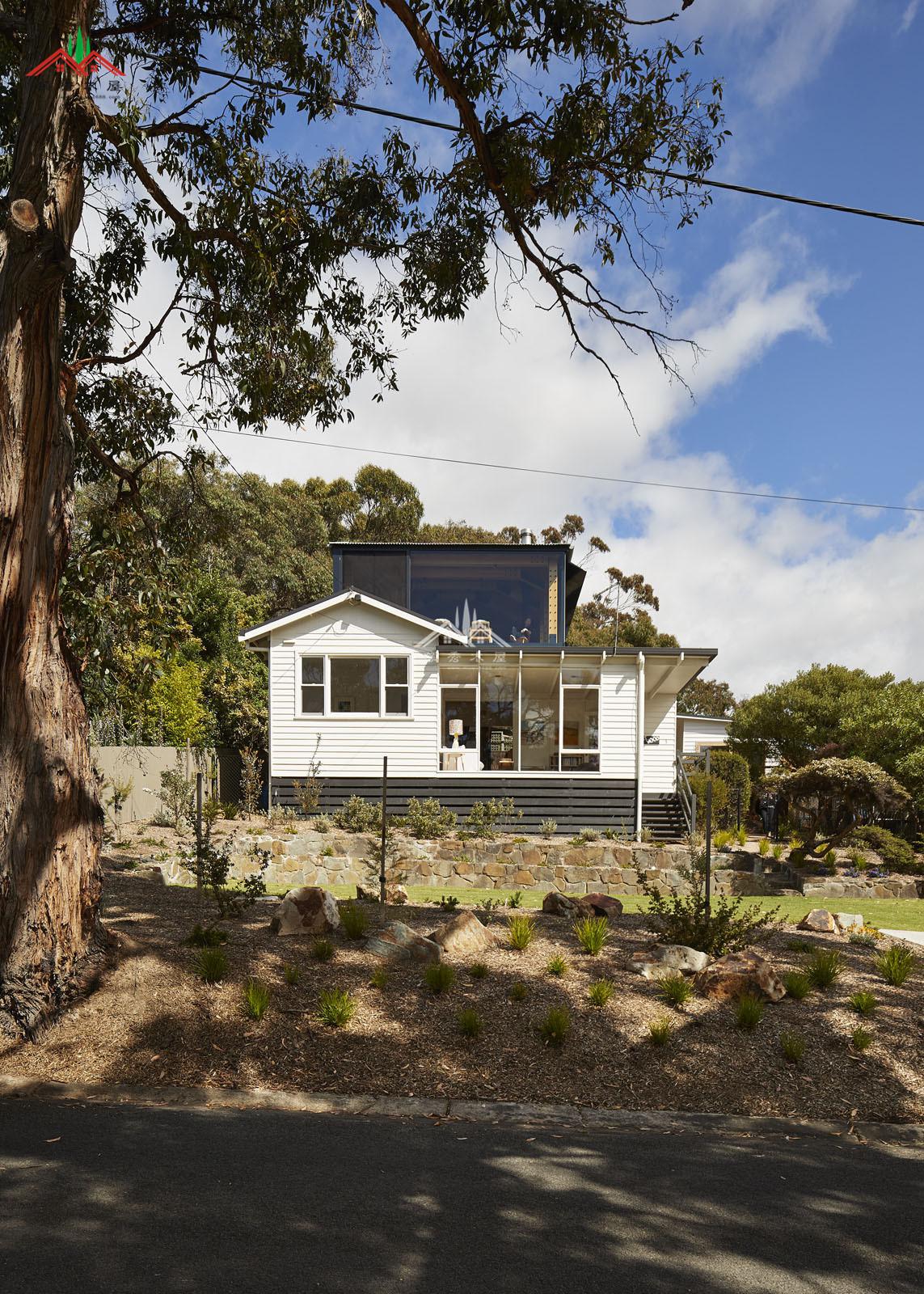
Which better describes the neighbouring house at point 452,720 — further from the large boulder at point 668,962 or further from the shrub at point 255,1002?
the shrub at point 255,1002

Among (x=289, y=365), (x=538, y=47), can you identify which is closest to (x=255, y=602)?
(x=289, y=365)

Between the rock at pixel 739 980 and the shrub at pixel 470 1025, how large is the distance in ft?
5.41

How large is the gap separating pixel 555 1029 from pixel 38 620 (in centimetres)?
410

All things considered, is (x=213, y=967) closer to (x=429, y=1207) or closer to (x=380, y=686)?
(x=429, y=1207)

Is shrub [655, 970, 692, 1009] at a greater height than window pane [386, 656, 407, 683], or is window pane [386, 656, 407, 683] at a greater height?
window pane [386, 656, 407, 683]

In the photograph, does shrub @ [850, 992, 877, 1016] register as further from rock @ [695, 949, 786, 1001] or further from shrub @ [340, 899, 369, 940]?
shrub @ [340, 899, 369, 940]

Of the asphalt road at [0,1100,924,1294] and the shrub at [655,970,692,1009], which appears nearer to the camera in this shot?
the asphalt road at [0,1100,924,1294]

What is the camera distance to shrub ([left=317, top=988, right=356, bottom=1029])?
233 inches

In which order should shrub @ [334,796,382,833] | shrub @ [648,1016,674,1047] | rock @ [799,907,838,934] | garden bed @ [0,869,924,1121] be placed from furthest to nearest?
shrub @ [334,796,382,833] < rock @ [799,907,838,934] < shrub @ [648,1016,674,1047] < garden bed @ [0,869,924,1121]

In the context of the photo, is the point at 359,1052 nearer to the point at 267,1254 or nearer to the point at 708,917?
the point at 267,1254

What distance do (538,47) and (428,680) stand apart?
578 inches

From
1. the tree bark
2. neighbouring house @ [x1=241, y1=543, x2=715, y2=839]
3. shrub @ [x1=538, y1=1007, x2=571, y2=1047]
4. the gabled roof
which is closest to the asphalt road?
shrub @ [x1=538, y1=1007, x2=571, y2=1047]

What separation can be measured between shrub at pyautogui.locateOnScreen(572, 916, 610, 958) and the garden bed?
0.32 metres

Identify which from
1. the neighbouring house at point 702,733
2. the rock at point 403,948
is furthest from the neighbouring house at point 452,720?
the neighbouring house at point 702,733
